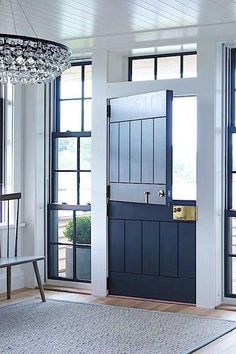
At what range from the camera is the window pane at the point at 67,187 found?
694 cm

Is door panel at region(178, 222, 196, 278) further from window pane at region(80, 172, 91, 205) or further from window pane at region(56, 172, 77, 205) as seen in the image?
window pane at region(56, 172, 77, 205)

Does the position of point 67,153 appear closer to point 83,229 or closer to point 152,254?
point 83,229

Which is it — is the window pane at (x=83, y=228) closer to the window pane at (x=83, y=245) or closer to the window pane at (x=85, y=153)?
the window pane at (x=83, y=245)

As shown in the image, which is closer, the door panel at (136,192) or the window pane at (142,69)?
the door panel at (136,192)

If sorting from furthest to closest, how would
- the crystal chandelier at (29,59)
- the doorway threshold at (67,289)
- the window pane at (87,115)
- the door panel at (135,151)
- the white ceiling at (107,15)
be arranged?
the window pane at (87,115), the doorway threshold at (67,289), the door panel at (135,151), the white ceiling at (107,15), the crystal chandelier at (29,59)

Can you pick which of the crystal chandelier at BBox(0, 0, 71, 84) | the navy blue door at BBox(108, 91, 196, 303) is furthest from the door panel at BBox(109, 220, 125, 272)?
the crystal chandelier at BBox(0, 0, 71, 84)

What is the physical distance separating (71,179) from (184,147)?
1394 mm

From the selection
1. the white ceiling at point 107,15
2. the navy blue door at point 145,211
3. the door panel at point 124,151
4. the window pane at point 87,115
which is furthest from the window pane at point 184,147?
the window pane at point 87,115

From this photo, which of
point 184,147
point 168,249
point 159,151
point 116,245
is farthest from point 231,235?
point 116,245

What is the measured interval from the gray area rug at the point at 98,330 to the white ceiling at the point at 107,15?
98.0 inches

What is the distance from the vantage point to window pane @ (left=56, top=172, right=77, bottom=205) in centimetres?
694

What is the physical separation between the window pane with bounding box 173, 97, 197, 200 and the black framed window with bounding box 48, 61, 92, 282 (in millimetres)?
1026

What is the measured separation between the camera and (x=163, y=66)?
6430 millimetres

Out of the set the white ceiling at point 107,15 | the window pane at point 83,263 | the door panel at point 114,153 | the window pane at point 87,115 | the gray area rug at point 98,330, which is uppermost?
the white ceiling at point 107,15
